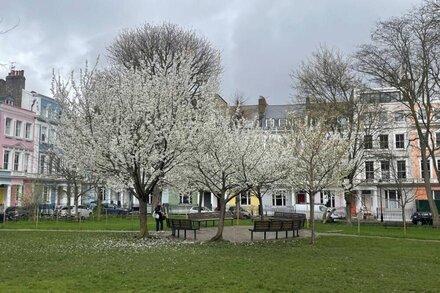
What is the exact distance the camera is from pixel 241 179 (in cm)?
2041

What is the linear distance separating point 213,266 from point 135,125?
10.4 meters

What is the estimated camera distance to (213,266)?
12.0 meters

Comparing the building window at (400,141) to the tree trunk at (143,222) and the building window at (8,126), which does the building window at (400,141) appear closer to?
the tree trunk at (143,222)

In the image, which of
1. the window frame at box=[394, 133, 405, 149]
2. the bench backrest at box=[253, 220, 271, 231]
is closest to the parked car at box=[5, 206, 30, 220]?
the bench backrest at box=[253, 220, 271, 231]

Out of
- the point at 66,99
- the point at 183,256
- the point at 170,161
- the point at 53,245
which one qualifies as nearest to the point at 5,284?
the point at 183,256

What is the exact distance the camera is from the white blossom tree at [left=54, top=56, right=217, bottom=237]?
20.2 metres

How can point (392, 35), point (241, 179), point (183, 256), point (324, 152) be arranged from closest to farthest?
point (183, 256)
point (241, 179)
point (324, 152)
point (392, 35)

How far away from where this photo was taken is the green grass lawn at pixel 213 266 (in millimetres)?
9383

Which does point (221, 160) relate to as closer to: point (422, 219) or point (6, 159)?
point (422, 219)

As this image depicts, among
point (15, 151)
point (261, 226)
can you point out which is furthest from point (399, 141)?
point (15, 151)

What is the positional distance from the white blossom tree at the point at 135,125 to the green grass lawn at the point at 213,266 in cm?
377

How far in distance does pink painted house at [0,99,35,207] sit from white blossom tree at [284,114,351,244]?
28.5 metres

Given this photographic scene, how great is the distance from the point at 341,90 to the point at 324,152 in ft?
27.7

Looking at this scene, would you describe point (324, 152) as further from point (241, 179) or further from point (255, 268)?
point (255, 268)
